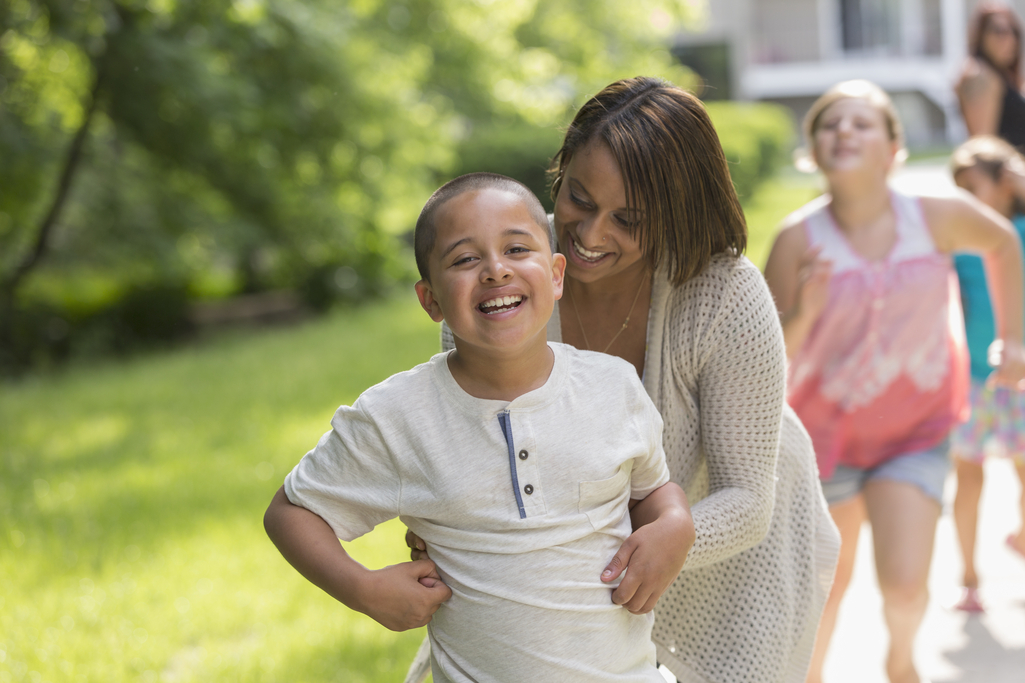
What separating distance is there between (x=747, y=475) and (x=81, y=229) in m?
11.4

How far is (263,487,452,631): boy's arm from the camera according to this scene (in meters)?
1.68

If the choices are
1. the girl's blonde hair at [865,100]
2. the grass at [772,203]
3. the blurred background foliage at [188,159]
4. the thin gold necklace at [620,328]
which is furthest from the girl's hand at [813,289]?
the grass at [772,203]

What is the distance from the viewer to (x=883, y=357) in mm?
3170

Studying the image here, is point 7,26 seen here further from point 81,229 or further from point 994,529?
point 994,529

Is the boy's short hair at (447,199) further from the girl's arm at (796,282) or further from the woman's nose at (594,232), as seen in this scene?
the girl's arm at (796,282)

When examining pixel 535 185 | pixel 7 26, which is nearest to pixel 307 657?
pixel 7 26

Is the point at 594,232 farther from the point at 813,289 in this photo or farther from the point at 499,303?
the point at 813,289

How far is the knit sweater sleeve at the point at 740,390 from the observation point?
2.13 metres

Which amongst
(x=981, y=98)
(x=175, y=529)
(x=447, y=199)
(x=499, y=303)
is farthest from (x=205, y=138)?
(x=499, y=303)

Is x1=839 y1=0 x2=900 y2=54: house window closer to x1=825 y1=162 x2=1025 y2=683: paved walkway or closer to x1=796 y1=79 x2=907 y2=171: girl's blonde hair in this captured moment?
x1=825 y1=162 x2=1025 y2=683: paved walkway

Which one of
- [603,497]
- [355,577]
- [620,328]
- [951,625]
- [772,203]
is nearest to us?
[355,577]

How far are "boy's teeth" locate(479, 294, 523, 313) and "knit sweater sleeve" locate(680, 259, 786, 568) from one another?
0.57 m

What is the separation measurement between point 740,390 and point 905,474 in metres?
1.16

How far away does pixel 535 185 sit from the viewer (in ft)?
55.9
